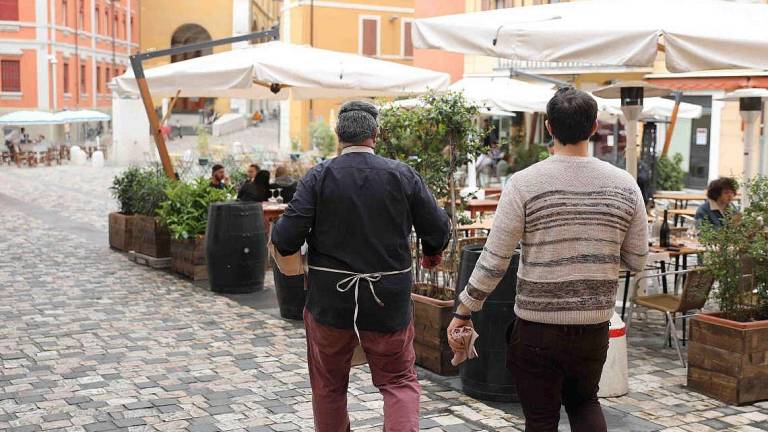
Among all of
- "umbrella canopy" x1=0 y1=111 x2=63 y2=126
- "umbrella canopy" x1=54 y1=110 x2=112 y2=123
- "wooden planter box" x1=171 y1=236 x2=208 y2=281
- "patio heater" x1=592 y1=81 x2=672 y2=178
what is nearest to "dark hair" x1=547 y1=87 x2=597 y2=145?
"patio heater" x1=592 y1=81 x2=672 y2=178

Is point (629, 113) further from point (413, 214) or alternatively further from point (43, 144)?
point (43, 144)

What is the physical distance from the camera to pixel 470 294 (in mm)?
3855

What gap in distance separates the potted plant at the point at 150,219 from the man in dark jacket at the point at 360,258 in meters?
7.26

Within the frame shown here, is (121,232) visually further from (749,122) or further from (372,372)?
(372,372)

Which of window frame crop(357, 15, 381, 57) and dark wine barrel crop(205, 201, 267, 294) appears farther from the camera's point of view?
window frame crop(357, 15, 381, 57)

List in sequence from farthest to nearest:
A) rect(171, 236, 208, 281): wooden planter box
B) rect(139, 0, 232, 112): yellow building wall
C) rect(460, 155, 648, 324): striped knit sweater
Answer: rect(139, 0, 232, 112): yellow building wall < rect(171, 236, 208, 281): wooden planter box < rect(460, 155, 648, 324): striped knit sweater

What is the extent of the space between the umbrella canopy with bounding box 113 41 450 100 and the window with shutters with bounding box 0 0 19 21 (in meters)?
37.9

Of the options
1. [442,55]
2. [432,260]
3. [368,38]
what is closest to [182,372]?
[432,260]

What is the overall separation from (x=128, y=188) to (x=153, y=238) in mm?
1420

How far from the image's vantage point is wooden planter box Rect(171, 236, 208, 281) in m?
10.6

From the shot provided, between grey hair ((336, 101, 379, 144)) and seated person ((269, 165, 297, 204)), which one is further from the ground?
grey hair ((336, 101, 379, 144))

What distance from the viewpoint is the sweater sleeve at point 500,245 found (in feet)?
12.2

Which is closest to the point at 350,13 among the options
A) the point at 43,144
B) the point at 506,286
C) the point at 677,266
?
the point at 43,144

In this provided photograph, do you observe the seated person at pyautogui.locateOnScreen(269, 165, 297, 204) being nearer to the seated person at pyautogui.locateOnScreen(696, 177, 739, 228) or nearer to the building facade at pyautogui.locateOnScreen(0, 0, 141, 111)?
the seated person at pyautogui.locateOnScreen(696, 177, 739, 228)
